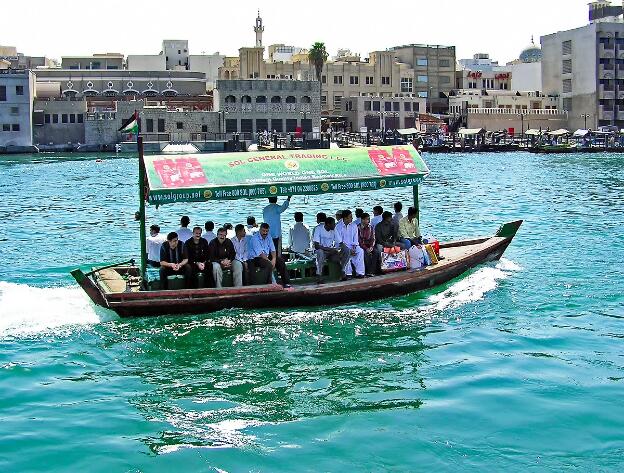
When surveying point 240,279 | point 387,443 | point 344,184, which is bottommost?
point 387,443

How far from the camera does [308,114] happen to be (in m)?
95.5

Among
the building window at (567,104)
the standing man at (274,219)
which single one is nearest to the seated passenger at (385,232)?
the standing man at (274,219)

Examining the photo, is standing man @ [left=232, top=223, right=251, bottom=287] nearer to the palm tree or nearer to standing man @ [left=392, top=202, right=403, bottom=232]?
standing man @ [left=392, top=202, right=403, bottom=232]

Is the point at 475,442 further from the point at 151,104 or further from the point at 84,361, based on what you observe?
the point at 151,104

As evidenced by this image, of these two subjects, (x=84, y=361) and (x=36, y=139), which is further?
(x=36, y=139)

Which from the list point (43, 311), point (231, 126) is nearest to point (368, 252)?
point (43, 311)

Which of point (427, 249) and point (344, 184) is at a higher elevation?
point (344, 184)

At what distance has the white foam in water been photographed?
14469 millimetres

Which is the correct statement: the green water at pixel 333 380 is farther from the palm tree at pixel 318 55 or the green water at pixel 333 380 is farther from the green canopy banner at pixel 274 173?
the palm tree at pixel 318 55

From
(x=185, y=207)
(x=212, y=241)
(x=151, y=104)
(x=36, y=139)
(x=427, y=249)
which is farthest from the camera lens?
(x=151, y=104)

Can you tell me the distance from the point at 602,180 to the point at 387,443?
4358 centimetres

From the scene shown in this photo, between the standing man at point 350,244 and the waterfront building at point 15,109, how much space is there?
78.8 meters

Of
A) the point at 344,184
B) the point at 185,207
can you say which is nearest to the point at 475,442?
the point at 344,184

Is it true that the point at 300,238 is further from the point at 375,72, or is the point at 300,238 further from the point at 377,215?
the point at 375,72
